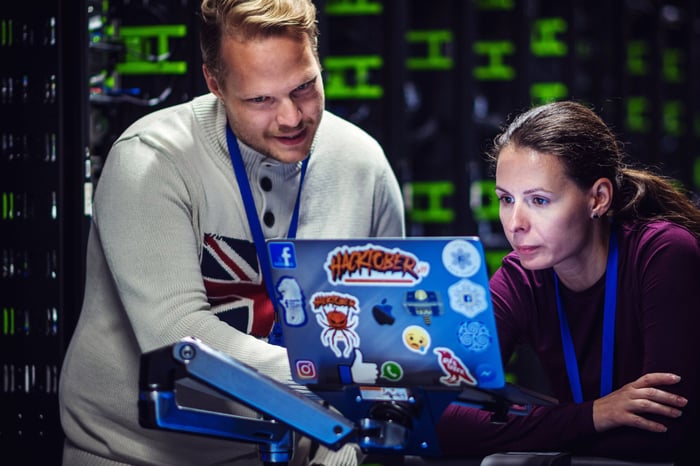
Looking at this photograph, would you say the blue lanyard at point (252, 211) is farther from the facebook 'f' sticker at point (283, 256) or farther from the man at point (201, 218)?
the facebook 'f' sticker at point (283, 256)

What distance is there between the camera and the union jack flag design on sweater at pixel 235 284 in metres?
2.21

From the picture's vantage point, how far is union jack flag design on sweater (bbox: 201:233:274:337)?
221 centimetres

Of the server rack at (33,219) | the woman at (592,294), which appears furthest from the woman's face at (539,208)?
the server rack at (33,219)

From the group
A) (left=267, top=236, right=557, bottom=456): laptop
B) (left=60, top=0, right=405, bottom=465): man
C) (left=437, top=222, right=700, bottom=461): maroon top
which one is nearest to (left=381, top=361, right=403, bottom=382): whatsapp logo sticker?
(left=267, top=236, right=557, bottom=456): laptop

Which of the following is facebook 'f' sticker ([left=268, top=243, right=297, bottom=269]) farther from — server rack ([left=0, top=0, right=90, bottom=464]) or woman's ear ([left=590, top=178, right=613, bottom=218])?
server rack ([left=0, top=0, right=90, bottom=464])

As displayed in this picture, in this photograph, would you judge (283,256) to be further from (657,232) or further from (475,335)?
(657,232)

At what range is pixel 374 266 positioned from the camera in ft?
5.15

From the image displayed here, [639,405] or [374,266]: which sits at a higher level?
[374,266]

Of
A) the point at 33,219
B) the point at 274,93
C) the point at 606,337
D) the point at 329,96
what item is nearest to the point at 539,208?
the point at 606,337

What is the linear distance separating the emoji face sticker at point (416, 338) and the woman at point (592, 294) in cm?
46

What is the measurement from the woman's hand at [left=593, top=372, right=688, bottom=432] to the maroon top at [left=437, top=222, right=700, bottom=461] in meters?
0.02

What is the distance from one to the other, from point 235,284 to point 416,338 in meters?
0.74

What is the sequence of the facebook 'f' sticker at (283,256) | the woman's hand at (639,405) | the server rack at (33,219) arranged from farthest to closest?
the server rack at (33,219), the woman's hand at (639,405), the facebook 'f' sticker at (283,256)

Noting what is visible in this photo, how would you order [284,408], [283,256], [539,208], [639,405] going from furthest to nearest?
1. [539,208]
2. [639,405]
3. [283,256]
4. [284,408]
